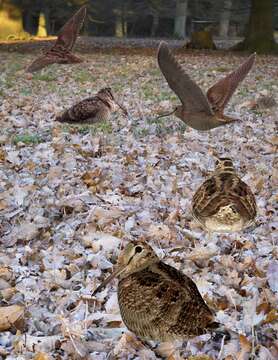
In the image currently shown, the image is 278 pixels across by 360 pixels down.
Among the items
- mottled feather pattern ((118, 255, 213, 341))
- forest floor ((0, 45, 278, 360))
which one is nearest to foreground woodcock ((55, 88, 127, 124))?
forest floor ((0, 45, 278, 360))

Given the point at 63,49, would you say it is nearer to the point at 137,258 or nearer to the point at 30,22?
the point at 137,258

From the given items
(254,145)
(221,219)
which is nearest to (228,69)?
(254,145)

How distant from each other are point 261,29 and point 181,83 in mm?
19916

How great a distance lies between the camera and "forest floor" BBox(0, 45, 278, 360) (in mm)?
3781

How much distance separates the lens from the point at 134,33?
5603cm

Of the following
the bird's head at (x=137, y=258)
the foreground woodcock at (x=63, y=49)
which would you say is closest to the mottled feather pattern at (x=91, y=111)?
the foreground woodcock at (x=63, y=49)

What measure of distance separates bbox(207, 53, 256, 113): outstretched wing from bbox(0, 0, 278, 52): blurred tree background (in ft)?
94.1

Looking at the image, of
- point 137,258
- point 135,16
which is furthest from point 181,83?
point 135,16

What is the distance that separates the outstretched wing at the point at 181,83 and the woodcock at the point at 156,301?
2.42m

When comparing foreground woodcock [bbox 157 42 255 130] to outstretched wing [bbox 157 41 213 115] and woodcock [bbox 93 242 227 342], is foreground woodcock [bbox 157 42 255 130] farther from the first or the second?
woodcock [bbox 93 242 227 342]

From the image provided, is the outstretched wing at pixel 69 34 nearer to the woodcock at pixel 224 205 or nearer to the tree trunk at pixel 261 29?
the woodcock at pixel 224 205

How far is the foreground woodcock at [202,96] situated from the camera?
5949 mm

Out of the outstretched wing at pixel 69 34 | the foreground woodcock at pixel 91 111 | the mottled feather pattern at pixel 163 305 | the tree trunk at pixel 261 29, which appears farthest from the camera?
the tree trunk at pixel 261 29

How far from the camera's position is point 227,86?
22.2 feet
